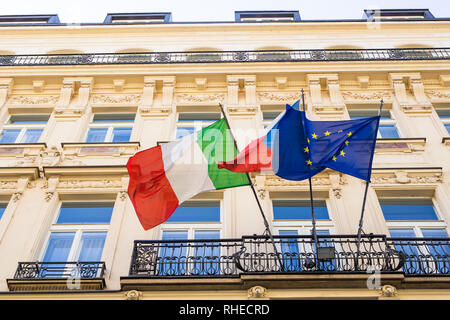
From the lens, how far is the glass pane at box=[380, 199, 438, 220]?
10.3m

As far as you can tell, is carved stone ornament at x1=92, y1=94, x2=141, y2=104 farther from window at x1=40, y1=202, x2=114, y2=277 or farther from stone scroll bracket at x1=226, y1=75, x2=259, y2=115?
window at x1=40, y1=202, x2=114, y2=277

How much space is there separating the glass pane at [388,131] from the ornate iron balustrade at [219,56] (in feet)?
10.1

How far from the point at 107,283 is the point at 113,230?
152cm

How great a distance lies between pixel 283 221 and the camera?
10.1 meters


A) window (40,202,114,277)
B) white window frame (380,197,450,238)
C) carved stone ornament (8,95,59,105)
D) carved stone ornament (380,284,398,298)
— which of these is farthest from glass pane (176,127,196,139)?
carved stone ornament (380,284,398,298)

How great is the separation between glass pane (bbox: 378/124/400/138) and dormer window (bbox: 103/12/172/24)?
11709 millimetres

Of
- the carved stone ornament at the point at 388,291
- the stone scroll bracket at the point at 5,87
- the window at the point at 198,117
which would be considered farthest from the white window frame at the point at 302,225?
the stone scroll bracket at the point at 5,87

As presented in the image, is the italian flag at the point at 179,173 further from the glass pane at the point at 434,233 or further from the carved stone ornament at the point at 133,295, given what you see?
the glass pane at the point at 434,233

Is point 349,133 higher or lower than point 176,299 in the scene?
higher

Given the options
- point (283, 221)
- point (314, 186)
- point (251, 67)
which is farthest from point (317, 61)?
point (283, 221)

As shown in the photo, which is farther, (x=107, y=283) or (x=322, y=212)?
(x=322, y=212)
